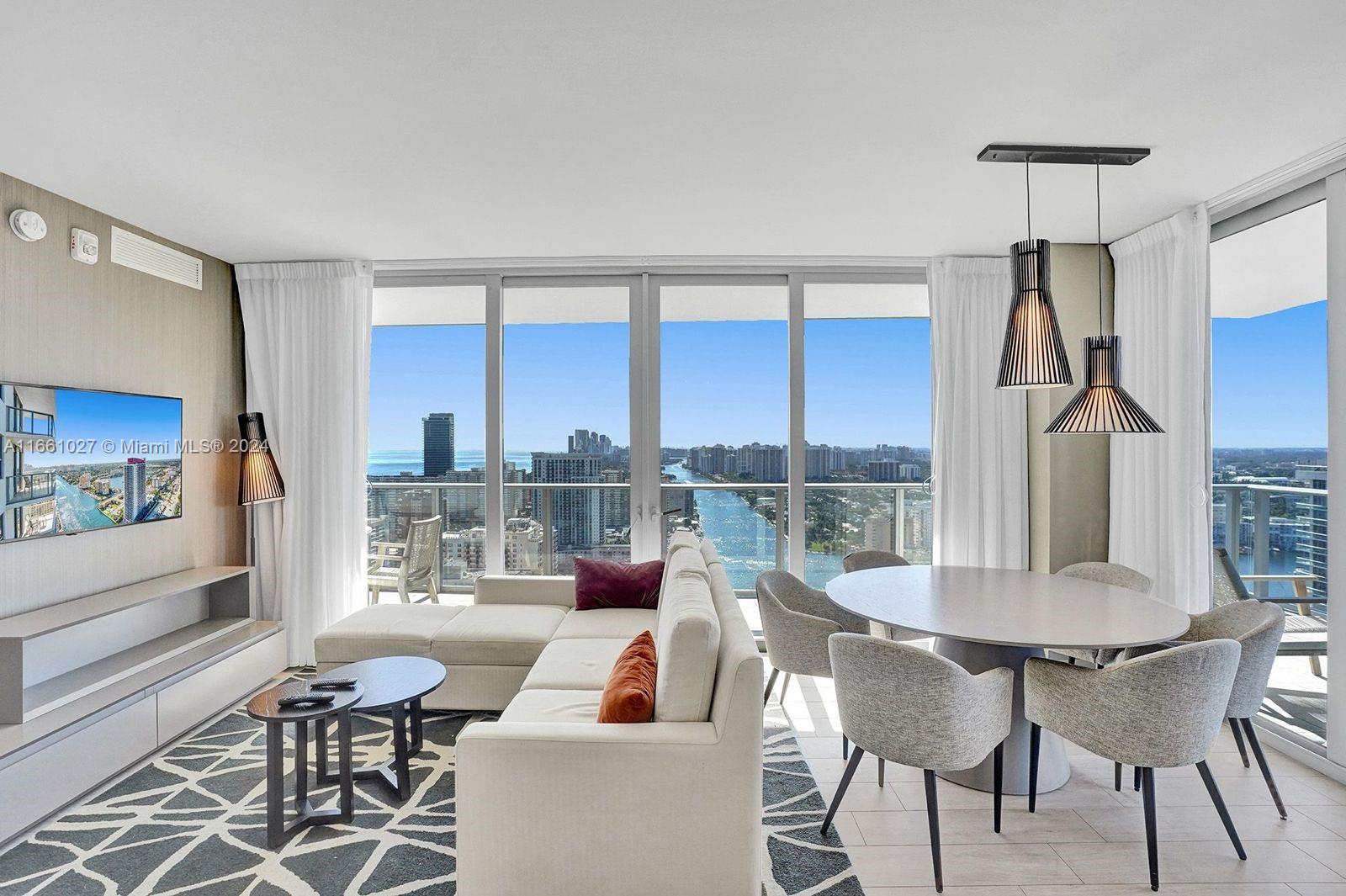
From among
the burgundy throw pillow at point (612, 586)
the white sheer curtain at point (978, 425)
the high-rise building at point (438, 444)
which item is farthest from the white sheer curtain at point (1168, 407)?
the high-rise building at point (438, 444)

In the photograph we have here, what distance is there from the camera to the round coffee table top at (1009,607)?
7.73 feet

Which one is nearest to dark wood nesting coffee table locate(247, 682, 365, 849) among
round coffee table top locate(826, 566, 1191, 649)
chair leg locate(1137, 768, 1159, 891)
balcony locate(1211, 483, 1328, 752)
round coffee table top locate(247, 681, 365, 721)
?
round coffee table top locate(247, 681, 365, 721)

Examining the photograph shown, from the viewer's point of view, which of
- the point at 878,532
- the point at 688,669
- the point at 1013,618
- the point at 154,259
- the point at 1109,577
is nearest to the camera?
the point at 688,669

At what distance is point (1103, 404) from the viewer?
2730mm

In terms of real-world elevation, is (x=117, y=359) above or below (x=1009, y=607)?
above

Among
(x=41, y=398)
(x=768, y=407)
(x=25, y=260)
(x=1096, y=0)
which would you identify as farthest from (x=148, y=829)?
(x=1096, y=0)

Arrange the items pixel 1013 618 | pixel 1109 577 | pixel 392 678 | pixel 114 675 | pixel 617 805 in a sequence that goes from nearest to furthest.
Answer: pixel 617 805 → pixel 1013 618 → pixel 392 678 → pixel 114 675 → pixel 1109 577

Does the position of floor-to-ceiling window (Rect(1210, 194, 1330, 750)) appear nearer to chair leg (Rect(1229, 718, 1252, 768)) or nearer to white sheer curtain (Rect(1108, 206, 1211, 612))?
white sheer curtain (Rect(1108, 206, 1211, 612))

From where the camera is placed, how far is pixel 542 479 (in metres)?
4.71

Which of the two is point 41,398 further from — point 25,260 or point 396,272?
point 396,272

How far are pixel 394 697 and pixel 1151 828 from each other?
2.57 metres

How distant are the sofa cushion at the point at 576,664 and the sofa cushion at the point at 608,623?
0.09 m

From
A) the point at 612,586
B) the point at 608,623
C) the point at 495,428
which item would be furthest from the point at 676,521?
the point at 495,428

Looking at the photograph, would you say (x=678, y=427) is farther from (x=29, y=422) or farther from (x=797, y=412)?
(x=29, y=422)
